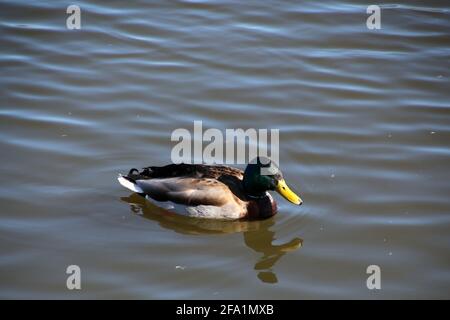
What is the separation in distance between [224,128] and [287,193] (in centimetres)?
196

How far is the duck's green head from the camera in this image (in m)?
8.38

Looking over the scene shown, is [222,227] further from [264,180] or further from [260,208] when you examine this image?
[264,180]

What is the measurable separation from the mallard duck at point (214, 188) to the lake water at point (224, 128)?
0.60ft

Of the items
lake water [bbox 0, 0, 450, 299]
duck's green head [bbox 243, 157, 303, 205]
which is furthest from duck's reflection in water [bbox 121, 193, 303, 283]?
duck's green head [bbox 243, 157, 303, 205]

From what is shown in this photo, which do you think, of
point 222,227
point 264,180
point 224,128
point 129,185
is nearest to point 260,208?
point 264,180

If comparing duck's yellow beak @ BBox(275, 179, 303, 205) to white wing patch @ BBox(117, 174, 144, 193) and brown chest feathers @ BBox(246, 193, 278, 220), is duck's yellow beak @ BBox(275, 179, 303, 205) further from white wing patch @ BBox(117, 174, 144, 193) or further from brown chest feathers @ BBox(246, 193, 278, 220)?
white wing patch @ BBox(117, 174, 144, 193)

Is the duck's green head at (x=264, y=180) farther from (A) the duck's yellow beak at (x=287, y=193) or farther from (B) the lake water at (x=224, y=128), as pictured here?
(B) the lake water at (x=224, y=128)

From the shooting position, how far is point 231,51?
11992 millimetres

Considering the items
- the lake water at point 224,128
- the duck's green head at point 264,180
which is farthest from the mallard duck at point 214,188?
the lake water at point 224,128

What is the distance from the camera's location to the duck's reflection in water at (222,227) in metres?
8.06
